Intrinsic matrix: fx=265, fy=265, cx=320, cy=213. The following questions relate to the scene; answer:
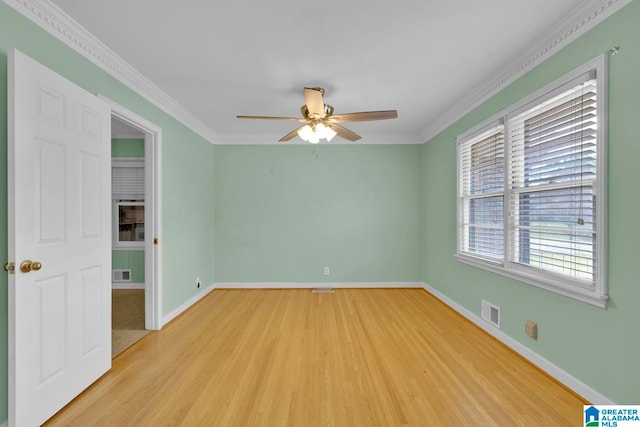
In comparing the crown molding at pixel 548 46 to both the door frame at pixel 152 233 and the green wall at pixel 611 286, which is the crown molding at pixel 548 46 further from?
the door frame at pixel 152 233

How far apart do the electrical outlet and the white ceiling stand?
224cm

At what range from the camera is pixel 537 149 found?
2.20 meters

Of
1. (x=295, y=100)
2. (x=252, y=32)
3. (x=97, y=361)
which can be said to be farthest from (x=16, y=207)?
Result: (x=295, y=100)

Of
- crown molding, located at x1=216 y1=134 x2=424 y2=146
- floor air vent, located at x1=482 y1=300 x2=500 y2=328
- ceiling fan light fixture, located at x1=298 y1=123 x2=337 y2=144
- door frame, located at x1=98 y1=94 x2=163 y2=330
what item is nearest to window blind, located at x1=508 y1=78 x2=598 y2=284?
floor air vent, located at x1=482 y1=300 x2=500 y2=328

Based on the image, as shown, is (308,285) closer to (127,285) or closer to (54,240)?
(127,285)

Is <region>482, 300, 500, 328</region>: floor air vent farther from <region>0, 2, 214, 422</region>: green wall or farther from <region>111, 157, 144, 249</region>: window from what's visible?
<region>111, 157, 144, 249</region>: window

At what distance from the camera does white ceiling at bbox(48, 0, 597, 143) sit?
1.74 m

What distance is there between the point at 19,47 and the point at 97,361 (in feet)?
7.13

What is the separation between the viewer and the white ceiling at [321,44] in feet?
5.72

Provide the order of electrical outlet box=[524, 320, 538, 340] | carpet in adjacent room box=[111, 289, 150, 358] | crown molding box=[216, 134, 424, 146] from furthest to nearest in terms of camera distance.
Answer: crown molding box=[216, 134, 424, 146]
carpet in adjacent room box=[111, 289, 150, 358]
electrical outlet box=[524, 320, 538, 340]

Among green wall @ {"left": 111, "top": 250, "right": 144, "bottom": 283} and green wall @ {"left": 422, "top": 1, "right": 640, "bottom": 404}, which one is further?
green wall @ {"left": 111, "top": 250, "right": 144, "bottom": 283}

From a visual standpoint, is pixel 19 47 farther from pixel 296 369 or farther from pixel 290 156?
pixel 290 156

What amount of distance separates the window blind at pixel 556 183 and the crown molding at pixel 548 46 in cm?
35

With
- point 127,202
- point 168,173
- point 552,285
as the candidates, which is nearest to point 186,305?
point 168,173
